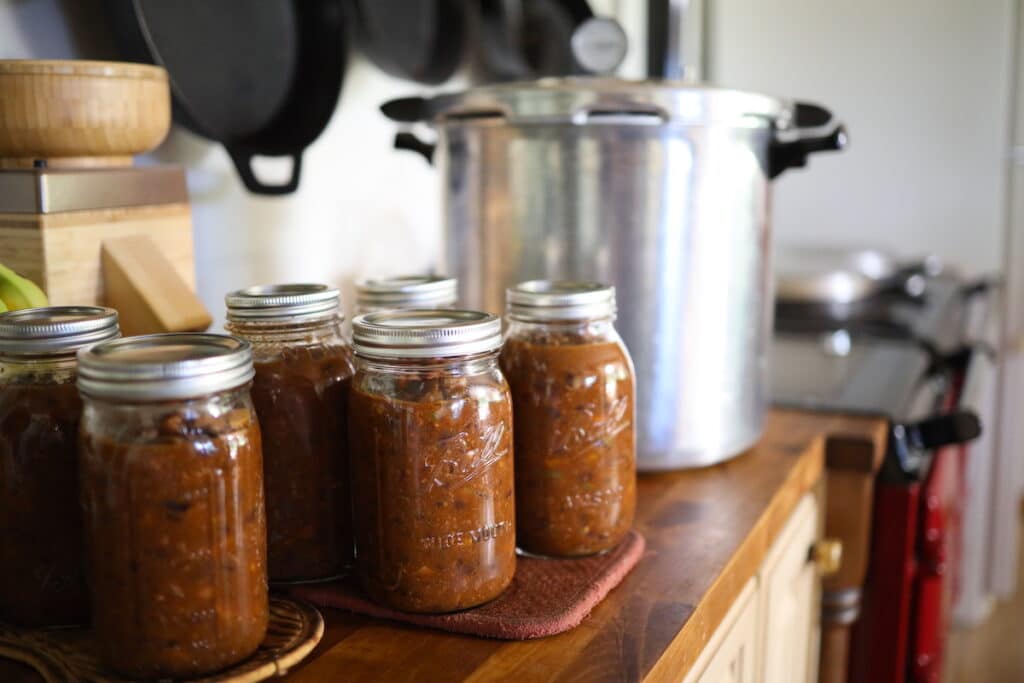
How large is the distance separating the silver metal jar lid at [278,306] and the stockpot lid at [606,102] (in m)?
Answer: 0.27

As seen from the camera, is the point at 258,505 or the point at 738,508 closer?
the point at 258,505

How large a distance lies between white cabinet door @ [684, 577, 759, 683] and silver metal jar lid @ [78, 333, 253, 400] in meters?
0.36

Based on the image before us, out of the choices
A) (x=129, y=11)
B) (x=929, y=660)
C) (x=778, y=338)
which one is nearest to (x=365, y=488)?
(x=129, y=11)

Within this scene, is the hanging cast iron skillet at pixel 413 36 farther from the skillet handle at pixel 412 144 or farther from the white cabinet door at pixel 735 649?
the white cabinet door at pixel 735 649

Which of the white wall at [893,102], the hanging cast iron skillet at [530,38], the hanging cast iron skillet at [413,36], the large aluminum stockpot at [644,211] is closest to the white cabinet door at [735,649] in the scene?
the large aluminum stockpot at [644,211]

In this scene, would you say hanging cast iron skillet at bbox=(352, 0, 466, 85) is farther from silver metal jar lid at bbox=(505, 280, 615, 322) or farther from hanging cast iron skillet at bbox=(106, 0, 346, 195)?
silver metal jar lid at bbox=(505, 280, 615, 322)

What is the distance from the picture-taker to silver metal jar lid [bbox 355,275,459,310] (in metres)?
0.76

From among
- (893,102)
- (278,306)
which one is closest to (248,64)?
(278,306)

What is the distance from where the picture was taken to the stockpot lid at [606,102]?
2.59ft

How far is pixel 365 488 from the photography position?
1.97ft

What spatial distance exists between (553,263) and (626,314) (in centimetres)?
8

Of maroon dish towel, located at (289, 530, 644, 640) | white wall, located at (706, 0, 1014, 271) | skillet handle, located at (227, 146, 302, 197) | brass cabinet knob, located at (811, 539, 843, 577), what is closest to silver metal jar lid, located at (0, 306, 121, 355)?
maroon dish towel, located at (289, 530, 644, 640)

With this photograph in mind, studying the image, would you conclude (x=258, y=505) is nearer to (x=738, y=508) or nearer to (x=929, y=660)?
(x=738, y=508)

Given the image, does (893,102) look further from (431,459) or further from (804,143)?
(431,459)
